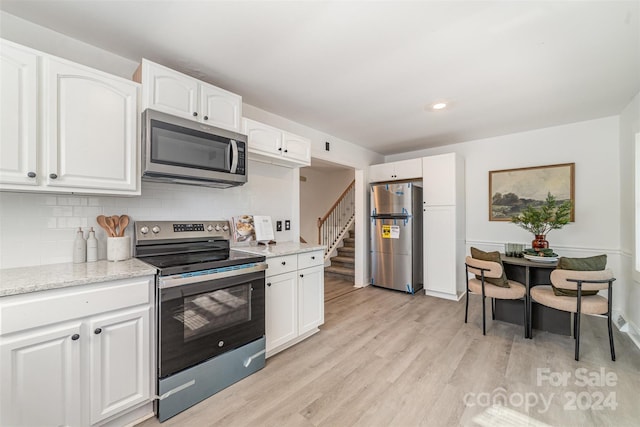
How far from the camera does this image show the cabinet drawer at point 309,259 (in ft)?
8.54

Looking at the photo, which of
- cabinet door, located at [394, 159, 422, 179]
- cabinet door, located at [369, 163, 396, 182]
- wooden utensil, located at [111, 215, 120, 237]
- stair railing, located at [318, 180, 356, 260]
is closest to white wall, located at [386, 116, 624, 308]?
cabinet door, located at [394, 159, 422, 179]

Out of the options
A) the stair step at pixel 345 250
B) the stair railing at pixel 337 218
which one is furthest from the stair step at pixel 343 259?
the stair railing at pixel 337 218

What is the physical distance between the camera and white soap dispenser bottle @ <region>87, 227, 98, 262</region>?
180 centimetres

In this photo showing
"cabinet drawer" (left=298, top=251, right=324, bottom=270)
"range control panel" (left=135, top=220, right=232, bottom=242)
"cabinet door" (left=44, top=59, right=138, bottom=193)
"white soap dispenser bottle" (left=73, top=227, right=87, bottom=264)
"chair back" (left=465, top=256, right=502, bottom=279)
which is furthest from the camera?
"chair back" (left=465, top=256, right=502, bottom=279)

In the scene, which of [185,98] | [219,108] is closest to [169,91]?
[185,98]

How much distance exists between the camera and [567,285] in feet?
7.74

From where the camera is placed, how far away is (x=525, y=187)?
3.84m

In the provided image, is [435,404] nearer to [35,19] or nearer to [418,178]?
[418,178]

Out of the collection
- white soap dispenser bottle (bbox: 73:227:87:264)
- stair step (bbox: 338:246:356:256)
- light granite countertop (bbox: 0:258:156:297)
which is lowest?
stair step (bbox: 338:246:356:256)

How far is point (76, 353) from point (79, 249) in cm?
72

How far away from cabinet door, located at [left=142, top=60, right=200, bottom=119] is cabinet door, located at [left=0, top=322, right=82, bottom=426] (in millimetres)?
1491

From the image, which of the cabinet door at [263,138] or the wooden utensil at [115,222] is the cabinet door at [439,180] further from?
the wooden utensil at [115,222]

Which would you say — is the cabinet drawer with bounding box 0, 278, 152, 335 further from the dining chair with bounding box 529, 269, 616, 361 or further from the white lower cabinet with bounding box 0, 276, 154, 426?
the dining chair with bounding box 529, 269, 616, 361

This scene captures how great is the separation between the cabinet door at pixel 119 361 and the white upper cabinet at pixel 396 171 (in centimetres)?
394
